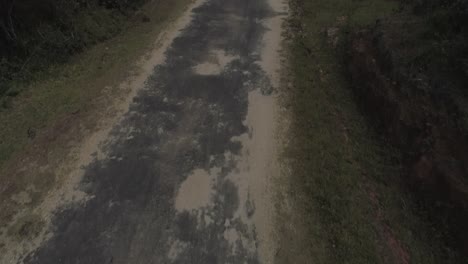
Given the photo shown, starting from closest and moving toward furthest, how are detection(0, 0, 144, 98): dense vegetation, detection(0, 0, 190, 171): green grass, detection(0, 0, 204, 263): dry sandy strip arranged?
detection(0, 0, 204, 263): dry sandy strip, detection(0, 0, 190, 171): green grass, detection(0, 0, 144, 98): dense vegetation

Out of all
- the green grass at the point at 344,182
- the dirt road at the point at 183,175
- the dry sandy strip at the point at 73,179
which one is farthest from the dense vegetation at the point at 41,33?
the green grass at the point at 344,182

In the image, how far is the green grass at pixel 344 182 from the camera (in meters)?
5.68

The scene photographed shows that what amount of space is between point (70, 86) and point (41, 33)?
97.3 inches

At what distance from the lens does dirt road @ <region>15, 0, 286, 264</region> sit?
18.5ft

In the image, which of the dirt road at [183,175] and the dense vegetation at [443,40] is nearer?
the dirt road at [183,175]

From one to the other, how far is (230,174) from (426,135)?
392 cm

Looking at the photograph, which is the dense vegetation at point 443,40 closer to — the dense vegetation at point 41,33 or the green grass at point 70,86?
the green grass at point 70,86

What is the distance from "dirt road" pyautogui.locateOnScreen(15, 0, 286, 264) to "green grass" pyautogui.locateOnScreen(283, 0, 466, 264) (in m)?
0.69

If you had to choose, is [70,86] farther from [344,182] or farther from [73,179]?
[344,182]

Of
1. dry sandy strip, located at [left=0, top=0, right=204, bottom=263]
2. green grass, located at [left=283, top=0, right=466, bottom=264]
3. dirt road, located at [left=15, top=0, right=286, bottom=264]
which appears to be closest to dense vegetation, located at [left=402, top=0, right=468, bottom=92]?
green grass, located at [left=283, top=0, right=466, bottom=264]

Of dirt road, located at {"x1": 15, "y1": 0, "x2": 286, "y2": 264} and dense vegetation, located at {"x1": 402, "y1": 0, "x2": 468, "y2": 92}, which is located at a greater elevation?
dense vegetation, located at {"x1": 402, "y1": 0, "x2": 468, "y2": 92}

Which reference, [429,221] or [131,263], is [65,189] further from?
[429,221]

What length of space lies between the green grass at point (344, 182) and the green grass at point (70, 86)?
499cm

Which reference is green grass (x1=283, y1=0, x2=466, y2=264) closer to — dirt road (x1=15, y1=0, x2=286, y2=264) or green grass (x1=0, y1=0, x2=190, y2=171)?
dirt road (x1=15, y1=0, x2=286, y2=264)
